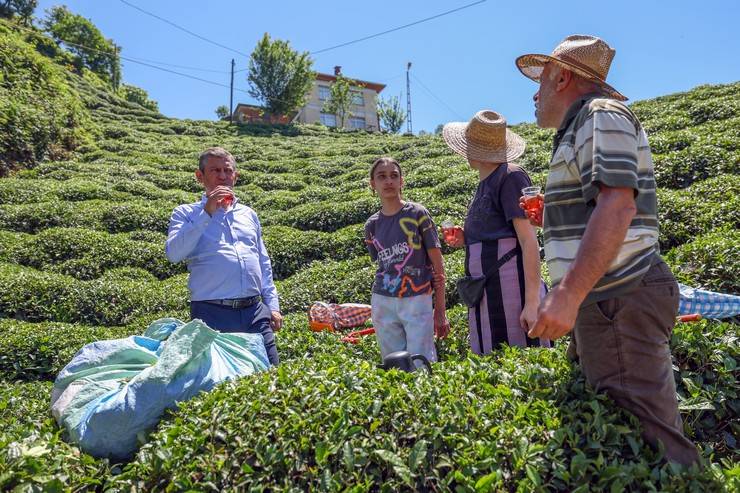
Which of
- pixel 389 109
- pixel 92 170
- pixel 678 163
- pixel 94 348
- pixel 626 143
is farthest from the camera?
pixel 389 109

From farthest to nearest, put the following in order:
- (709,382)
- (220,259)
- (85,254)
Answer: (85,254)
(220,259)
(709,382)

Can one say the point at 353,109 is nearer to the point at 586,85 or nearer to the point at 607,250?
the point at 586,85

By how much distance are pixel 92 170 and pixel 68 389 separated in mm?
14111

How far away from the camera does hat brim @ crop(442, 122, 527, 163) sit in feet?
11.0

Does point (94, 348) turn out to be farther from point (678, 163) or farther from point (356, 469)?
point (678, 163)

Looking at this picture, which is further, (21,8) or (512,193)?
(21,8)

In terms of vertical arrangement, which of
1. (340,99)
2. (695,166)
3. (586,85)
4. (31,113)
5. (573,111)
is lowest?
(573,111)

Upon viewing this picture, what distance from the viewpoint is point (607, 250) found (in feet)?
5.84

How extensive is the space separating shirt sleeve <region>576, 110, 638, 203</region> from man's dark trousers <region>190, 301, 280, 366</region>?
2.47 metres

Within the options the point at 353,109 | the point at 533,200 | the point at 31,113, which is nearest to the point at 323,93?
the point at 353,109

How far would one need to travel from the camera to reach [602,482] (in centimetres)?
194

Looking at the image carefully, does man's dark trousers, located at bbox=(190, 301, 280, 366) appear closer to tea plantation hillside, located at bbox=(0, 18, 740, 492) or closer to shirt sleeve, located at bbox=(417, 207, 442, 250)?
tea plantation hillside, located at bbox=(0, 18, 740, 492)

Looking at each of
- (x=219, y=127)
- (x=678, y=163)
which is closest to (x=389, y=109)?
(x=219, y=127)

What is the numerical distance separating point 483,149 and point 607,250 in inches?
67.1
